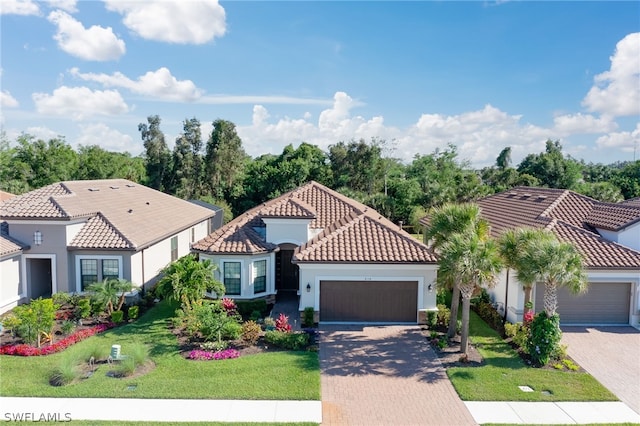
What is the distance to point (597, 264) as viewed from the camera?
709 inches

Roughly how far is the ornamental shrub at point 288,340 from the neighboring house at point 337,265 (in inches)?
100

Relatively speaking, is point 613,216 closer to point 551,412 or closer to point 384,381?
point 551,412

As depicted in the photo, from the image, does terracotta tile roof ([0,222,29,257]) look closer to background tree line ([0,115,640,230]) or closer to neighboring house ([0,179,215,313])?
neighboring house ([0,179,215,313])

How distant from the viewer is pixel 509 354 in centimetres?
1553

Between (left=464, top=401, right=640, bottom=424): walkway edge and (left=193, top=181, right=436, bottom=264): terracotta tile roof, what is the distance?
702cm

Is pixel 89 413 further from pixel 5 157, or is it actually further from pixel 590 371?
pixel 5 157

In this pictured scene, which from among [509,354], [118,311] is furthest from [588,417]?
[118,311]

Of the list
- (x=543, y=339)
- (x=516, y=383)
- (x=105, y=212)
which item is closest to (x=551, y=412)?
(x=516, y=383)

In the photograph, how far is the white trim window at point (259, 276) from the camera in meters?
20.8

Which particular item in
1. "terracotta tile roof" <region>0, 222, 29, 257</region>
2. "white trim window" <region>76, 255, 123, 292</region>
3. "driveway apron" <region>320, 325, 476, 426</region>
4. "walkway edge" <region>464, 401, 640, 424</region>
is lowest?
"driveway apron" <region>320, 325, 476, 426</region>

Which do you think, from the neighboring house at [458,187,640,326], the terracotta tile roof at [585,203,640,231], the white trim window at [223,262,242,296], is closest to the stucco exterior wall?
the white trim window at [223,262,242,296]

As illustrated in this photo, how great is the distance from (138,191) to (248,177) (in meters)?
20.9

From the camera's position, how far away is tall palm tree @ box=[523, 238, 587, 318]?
1484cm

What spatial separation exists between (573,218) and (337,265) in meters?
13.0
